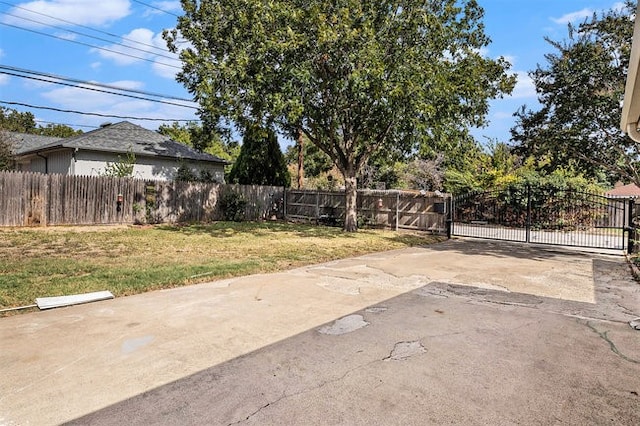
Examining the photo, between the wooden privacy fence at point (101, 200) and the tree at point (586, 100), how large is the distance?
12026mm

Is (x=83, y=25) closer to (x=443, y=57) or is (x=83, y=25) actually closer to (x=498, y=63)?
(x=443, y=57)

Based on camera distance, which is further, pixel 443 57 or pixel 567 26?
pixel 443 57

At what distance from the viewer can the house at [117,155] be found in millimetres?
15680

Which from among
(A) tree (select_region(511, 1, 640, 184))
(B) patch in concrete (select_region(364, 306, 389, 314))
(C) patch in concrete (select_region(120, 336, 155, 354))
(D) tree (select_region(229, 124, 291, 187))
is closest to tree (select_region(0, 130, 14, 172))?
(D) tree (select_region(229, 124, 291, 187))

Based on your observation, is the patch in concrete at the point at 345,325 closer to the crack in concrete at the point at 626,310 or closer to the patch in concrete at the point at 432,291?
the patch in concrete at the point at 432,291

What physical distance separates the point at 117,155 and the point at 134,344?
1510 cm

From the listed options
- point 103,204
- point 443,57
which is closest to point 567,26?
point 443,57

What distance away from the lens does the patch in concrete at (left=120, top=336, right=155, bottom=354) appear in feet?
11.3

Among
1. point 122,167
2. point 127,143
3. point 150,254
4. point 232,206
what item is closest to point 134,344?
point 150,254

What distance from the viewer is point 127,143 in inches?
675

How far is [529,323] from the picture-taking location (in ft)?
14.3

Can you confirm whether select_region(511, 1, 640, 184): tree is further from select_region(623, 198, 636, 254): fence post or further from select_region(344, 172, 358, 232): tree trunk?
select_region(344, 172, 358, 232): tree trunk

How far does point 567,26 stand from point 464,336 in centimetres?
1142

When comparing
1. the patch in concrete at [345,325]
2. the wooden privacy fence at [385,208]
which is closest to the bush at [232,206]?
the wooden privacy fence at [385,208]
